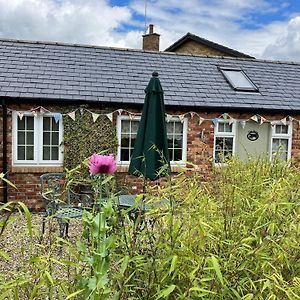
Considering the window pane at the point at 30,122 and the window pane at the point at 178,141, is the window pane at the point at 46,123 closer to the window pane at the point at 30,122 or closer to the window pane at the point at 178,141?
the window pane at the point at 30,122

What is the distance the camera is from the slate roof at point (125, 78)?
9497 millimetres

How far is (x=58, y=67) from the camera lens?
34.4 ft

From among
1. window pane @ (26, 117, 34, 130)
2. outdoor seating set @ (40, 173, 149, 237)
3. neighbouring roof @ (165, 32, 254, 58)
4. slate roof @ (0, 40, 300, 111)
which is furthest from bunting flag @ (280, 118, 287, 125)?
neighbouring roof @ (165, 32, 254, 58)

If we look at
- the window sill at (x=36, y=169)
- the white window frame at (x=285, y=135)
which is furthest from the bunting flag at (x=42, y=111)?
the white window frame at (x=285, y=135)

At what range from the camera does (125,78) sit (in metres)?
10.6

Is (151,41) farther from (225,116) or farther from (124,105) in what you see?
(124,105)

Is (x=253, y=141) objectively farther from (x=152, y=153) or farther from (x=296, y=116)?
(x=152, y=153)

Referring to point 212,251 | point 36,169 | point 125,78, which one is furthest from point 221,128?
point 212,251

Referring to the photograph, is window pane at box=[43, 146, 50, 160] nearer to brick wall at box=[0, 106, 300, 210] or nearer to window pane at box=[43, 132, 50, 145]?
window pane at box=[43, 132, 50, 145]

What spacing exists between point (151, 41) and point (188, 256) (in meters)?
16.3

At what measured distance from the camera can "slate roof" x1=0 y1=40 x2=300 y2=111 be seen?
9.50m

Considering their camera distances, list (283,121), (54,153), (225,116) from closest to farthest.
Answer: (54,153), (225,116), (283,121)

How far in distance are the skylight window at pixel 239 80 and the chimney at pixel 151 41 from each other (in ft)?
19.0

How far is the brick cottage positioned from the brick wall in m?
0.02
